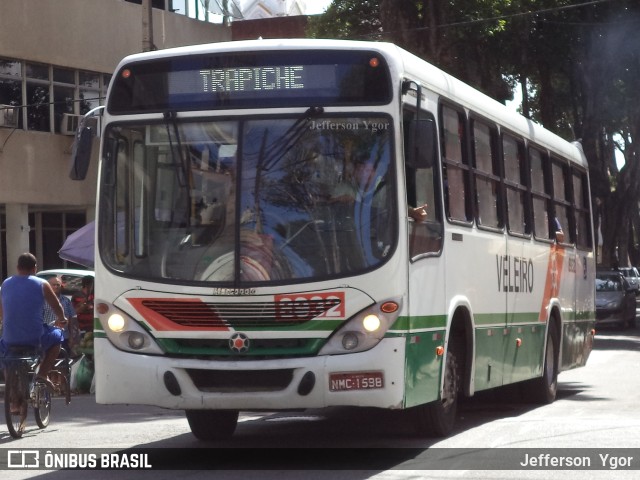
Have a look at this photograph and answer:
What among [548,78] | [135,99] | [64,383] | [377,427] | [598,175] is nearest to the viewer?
[135,99]

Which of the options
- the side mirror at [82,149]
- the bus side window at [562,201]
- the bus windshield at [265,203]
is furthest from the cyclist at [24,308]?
the bus side window at [562,201]

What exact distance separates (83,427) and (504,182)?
4.56m

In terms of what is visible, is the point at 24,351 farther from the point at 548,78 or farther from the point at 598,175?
the point at 598,175

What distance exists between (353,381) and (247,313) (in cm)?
87

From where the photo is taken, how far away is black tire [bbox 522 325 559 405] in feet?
50.4

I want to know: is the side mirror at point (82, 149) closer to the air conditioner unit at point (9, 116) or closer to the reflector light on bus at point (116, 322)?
the reflector light on bus at point (116, 322)

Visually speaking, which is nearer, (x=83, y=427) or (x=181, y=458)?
(x=181, y=458)

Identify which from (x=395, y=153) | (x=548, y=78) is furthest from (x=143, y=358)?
(x=548, y=78)

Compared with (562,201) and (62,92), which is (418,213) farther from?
(62,92)

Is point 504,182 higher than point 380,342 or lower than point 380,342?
higher

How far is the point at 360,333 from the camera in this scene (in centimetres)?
958

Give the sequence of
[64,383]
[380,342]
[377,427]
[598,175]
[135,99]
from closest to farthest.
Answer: [380,342] < [135,99] < [377,427] < [64,383] < [598,175]

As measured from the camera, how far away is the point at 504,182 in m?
13.3

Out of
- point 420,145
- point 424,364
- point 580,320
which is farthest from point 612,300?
point 420,145
